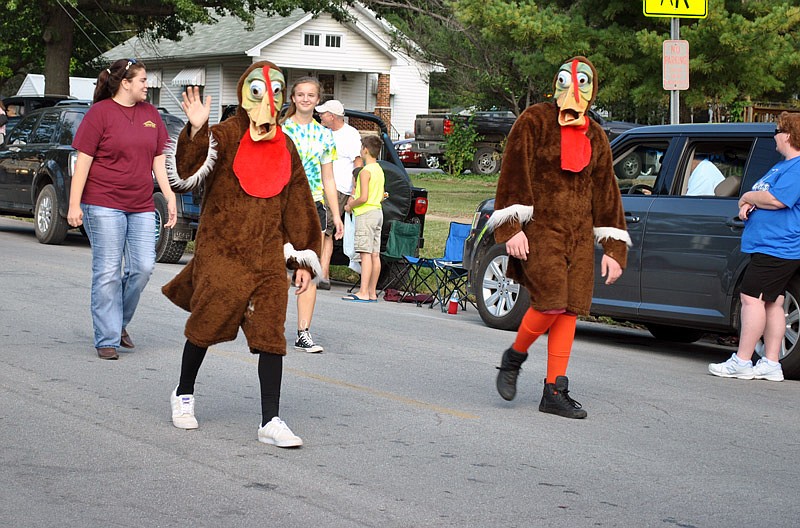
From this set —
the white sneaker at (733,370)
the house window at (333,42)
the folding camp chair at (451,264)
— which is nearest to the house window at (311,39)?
the house window at (333,42)

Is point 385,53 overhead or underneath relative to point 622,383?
overhead

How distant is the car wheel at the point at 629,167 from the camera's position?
10.8 meters

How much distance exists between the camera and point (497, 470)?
5953 millimetres

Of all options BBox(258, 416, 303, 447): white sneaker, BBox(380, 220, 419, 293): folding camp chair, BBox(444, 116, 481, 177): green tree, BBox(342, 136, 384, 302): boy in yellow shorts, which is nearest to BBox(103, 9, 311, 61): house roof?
BBox(444, 116, 481, 177): green tree

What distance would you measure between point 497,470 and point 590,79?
2507mm

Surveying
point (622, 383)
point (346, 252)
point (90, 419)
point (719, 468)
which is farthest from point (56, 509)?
point (346, 252)

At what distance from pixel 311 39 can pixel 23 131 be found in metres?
29.1

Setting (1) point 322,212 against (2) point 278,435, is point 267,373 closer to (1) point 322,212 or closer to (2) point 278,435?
(2) point 278,435

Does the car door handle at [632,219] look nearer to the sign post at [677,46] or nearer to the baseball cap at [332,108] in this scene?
the baseball cap at [332,108]

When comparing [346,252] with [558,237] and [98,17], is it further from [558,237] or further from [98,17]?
[98,17]

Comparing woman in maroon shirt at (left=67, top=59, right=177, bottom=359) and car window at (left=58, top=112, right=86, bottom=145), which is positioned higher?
car window at (left=58, top=112, right=86, bottom=145)

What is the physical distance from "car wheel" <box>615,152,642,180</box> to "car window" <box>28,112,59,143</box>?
9.54 m

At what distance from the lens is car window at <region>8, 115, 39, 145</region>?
59.2ft

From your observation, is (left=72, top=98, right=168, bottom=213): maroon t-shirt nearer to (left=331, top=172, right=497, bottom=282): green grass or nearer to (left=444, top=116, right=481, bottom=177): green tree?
(left=331, top=172, right=497, bottom=282): green grass
